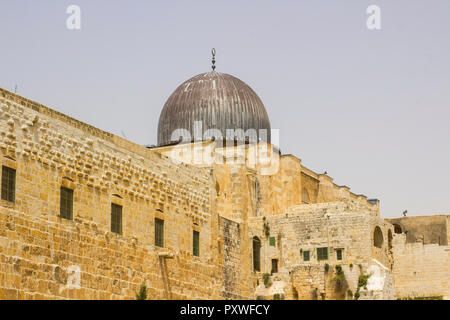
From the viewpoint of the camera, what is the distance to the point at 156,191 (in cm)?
2473

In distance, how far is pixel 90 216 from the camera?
70.9 feet

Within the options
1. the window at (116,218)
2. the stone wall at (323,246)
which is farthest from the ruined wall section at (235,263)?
the window at (116,218)

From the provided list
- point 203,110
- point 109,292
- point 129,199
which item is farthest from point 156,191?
point 203,110

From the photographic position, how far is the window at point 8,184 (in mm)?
18953

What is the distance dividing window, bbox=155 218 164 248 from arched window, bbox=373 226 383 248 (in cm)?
1023

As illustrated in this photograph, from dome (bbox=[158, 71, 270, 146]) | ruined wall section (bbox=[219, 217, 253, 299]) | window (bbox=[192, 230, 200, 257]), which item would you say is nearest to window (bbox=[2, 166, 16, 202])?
window (bbox=[192, 230, 200, 257])

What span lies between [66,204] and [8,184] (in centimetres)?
216

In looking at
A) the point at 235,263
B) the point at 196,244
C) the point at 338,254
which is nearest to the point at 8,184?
the point at 196,244

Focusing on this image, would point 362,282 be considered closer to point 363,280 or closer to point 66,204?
point 363,280

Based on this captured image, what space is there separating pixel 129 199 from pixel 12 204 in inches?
189

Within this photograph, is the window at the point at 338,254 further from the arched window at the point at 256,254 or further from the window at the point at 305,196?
the window at the point at 305,196

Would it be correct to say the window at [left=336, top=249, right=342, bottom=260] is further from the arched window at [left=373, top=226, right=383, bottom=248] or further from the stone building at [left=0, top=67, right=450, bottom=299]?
the arched window at [left=373, top=226, right=383, bottom=248]
